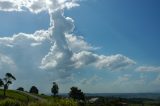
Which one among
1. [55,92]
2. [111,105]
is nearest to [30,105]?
[111,105]

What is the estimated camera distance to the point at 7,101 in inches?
1190

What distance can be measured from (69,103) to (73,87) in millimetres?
63626

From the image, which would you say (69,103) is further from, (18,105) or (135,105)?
(135,105)

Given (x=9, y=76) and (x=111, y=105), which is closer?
(x=111, y=105)

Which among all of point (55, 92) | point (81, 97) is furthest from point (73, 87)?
point (55, 92)

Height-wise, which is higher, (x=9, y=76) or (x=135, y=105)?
(x=9, y=76)

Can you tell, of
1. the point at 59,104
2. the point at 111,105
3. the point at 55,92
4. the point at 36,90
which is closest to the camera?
the point at 59,104

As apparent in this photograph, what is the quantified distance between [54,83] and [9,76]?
2344 cm

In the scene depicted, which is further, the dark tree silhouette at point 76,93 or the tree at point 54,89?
the tree at point 54,89

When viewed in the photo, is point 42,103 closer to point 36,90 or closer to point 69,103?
point 69,103

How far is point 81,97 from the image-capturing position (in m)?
93.6

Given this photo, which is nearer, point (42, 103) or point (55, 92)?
point (42, 103)

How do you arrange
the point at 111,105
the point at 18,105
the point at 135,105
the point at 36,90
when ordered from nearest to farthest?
the point at 18,105, the point at 111,105, the point at 135,105, the point at 36,90

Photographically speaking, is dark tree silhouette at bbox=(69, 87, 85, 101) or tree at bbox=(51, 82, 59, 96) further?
tree at bbox=(51, 82, 59, 96)
